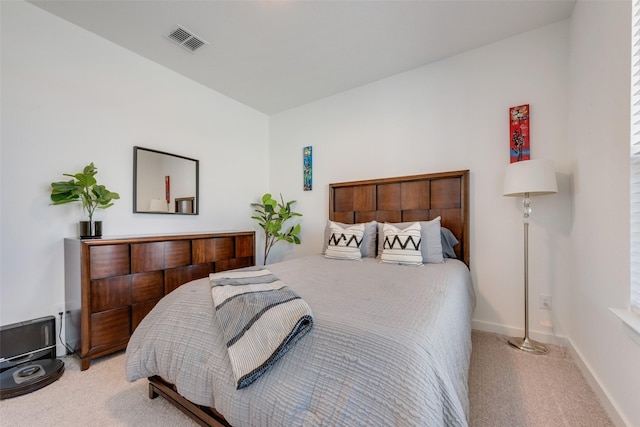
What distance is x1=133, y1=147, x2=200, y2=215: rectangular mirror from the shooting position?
2541mm

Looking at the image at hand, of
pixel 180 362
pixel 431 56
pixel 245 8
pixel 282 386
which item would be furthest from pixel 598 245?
pixel 245 8

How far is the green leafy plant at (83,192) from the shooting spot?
189 cm

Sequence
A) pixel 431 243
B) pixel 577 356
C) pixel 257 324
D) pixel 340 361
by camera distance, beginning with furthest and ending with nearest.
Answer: pixel 431 243
pixel 577 356
pixel 257 324
pixel 340 361

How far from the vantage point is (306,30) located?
2.22m

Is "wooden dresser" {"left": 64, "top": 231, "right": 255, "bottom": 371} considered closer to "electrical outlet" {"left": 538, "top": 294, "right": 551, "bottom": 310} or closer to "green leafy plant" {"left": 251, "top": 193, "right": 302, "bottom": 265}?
"green leafy plant" {"left": 251, "top": 193, "right": 302, "bottom": 265}

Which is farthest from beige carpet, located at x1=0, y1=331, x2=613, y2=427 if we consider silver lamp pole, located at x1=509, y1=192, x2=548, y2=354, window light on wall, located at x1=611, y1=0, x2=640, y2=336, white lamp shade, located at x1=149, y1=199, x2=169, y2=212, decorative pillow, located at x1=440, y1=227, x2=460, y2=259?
white lamp shade, located at x1=149, y1=199, x2=169, y2=212

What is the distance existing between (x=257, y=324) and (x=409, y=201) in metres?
2.18

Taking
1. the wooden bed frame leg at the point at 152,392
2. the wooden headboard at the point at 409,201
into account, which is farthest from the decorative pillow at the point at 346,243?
the wooden bed frame leg at the point at 152,392

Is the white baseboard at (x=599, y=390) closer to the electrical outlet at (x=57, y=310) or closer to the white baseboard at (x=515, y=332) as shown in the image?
the white baseboard at (x=515, y=332)

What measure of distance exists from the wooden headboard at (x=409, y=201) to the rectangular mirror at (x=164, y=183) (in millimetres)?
1695

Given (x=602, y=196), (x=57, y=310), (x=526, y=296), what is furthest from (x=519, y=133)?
(x=57, y=310)

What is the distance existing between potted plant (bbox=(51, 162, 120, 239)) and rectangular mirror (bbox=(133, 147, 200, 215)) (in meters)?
0.40

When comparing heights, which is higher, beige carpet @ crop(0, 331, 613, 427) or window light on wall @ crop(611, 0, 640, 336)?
window light on wall @ crop(611, 0, 640, 336)

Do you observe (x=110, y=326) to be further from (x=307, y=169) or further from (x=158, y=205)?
(x=307, y=169)
